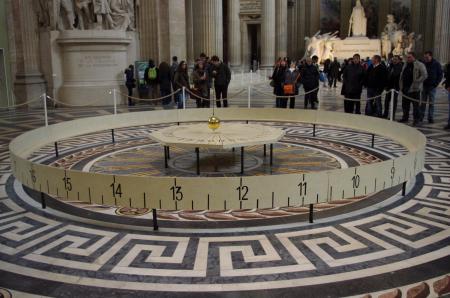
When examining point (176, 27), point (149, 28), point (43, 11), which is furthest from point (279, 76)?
point (43, 11)

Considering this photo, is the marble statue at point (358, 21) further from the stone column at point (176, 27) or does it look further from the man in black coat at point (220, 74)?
the man in black coat at point (220, 74)

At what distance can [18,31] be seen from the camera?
13.8 m

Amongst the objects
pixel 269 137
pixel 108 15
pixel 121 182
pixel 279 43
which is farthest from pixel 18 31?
pixel 279 43

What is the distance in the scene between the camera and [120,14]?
1424 centimetres

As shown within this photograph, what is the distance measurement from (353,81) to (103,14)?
7.65m

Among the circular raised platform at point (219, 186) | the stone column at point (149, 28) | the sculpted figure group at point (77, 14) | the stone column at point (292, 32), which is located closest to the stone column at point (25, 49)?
the sculpted figure group at point (77, 14)

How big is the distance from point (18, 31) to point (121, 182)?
11871 millimetres

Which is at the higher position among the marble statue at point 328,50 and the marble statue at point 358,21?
the marble statue at point 358,21

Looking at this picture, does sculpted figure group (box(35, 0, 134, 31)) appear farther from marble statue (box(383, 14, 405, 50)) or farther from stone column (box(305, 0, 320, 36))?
stone column (box(305, 0, 320, 36))

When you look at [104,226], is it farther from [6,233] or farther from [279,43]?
[279,43]

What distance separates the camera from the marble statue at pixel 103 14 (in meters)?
13.5

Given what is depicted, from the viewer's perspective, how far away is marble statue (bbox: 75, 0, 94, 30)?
1348 centimetres

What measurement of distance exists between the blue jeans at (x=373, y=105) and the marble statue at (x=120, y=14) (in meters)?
7.84

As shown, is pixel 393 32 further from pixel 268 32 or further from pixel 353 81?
pixel 353 81
